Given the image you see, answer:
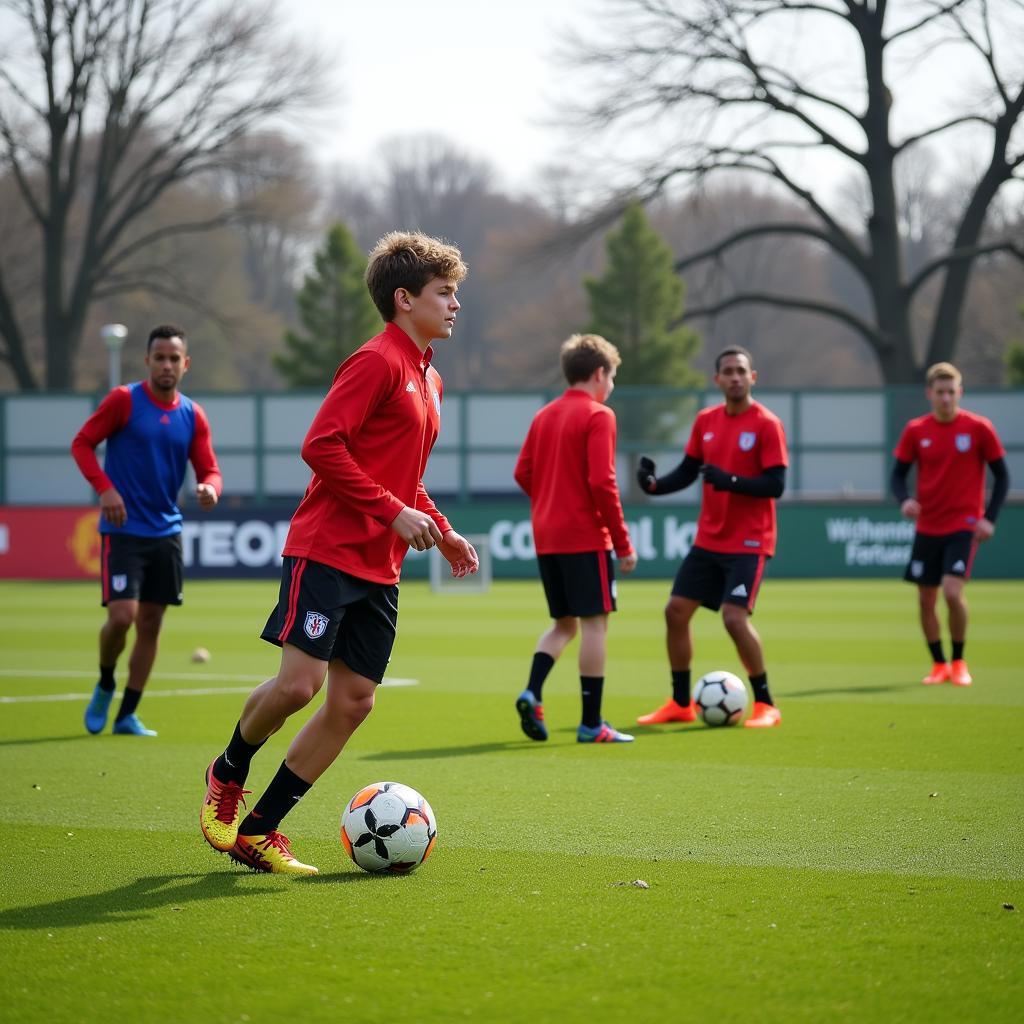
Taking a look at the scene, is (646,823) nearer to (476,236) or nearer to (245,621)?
(245,621)

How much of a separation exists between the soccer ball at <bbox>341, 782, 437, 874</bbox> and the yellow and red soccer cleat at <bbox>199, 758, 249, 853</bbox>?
1.27ft

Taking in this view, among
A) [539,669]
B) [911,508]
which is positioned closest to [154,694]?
[539,669]

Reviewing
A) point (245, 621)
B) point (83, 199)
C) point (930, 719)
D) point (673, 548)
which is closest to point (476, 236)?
point (83, 199)

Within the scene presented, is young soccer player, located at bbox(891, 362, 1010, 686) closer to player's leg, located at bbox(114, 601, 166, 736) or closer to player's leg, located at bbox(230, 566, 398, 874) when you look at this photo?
player's leg, located at bbox(114, 601, 166, 736)

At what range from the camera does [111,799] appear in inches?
273

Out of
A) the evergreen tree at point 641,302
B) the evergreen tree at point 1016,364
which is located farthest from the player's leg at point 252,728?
the evergreen tree at point 641,302

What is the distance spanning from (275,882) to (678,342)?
47572 millimetres

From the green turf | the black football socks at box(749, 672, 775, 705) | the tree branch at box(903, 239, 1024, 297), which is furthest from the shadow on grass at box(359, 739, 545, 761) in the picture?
the tree branch at box(903, 239, 1024, 297)

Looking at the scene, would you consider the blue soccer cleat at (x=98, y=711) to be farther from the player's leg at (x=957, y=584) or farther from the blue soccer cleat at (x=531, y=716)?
the player's leg at (x=957, y=584)

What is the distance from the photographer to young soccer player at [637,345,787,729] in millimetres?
9406

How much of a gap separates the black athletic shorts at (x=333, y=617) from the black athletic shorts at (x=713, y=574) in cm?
433

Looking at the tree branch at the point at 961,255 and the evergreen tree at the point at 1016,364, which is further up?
the tree branch at the point at 961,255

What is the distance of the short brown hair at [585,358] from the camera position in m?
8.82

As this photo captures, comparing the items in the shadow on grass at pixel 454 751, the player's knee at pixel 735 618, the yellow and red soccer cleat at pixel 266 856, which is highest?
the player's knee at pixel 735 618
